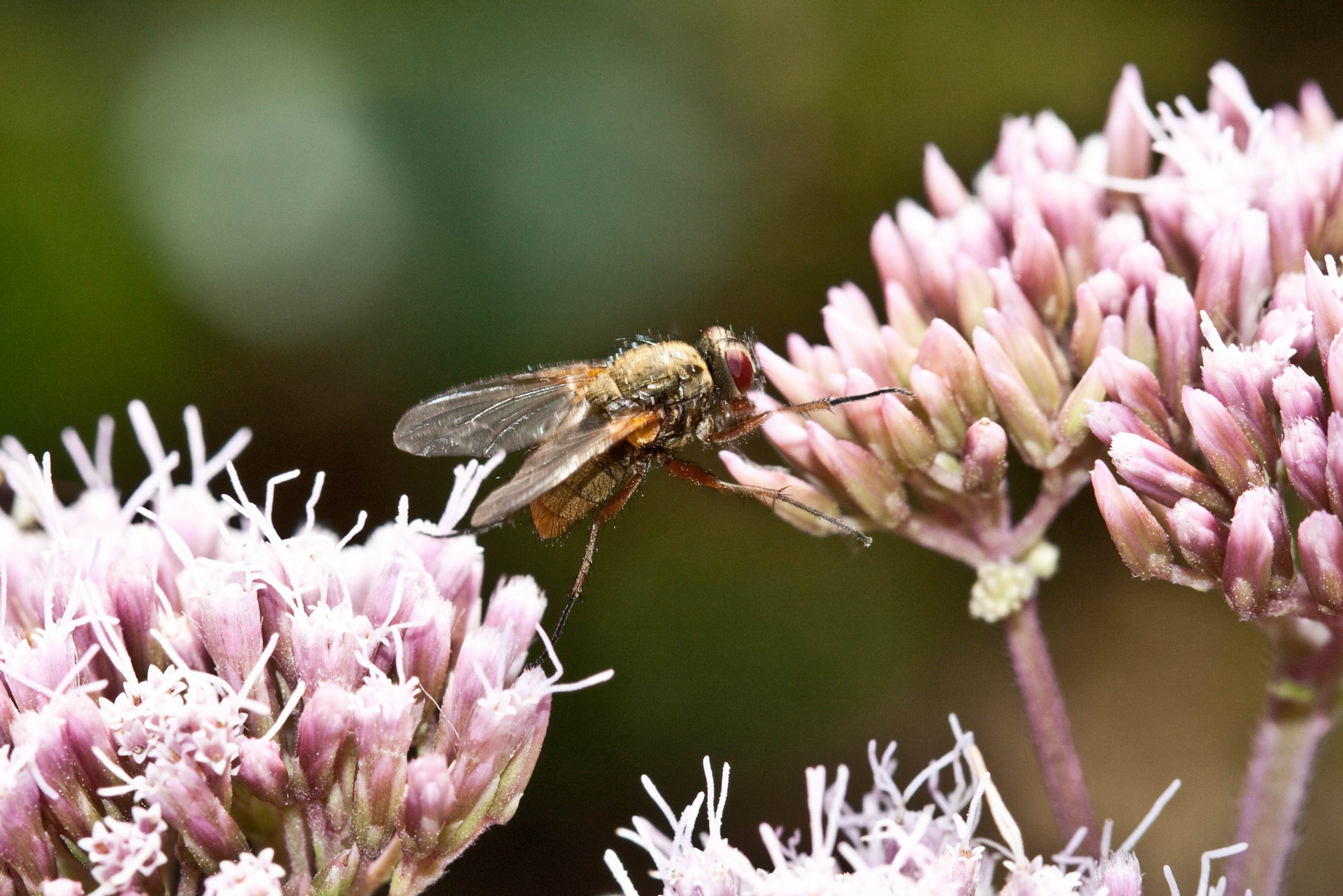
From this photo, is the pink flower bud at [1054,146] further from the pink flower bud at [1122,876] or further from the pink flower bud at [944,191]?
the pink flower bud at [1122,876]

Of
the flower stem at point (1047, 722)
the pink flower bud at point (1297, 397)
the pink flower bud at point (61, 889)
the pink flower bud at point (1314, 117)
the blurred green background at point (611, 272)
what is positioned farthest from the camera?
the blurred green background at point (611, 272)

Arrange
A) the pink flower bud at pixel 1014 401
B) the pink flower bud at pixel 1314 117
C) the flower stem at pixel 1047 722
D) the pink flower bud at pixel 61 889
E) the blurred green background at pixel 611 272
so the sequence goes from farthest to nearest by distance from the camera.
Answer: the blurred green background at pixel 611 272
the pink flower bud at pixel 1314 117
the flower stem at pixel 1047 722
the pink flower bud at pixel 1014 401
the pink flower bud at pixel 61 889

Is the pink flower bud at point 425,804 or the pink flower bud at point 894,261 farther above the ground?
the pink flower bud at point 894,261

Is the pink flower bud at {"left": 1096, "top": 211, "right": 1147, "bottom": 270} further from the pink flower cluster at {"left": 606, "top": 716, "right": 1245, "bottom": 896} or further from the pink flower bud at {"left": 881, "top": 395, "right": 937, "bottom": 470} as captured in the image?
the pink flower cluster at {"left": 606, "top": 716, "right": 1245, "bottom": 896}

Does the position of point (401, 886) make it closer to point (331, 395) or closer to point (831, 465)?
point (831, 465)

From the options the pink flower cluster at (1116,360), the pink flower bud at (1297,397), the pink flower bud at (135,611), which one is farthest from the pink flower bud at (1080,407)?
the pink flower bud at (135,611)

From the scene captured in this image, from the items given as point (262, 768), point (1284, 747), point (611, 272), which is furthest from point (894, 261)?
point (611, 272)

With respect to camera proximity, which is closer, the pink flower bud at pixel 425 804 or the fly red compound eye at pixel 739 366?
the pink flower bud at pixel 425 804

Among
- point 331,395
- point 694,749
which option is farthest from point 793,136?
point 694,749
